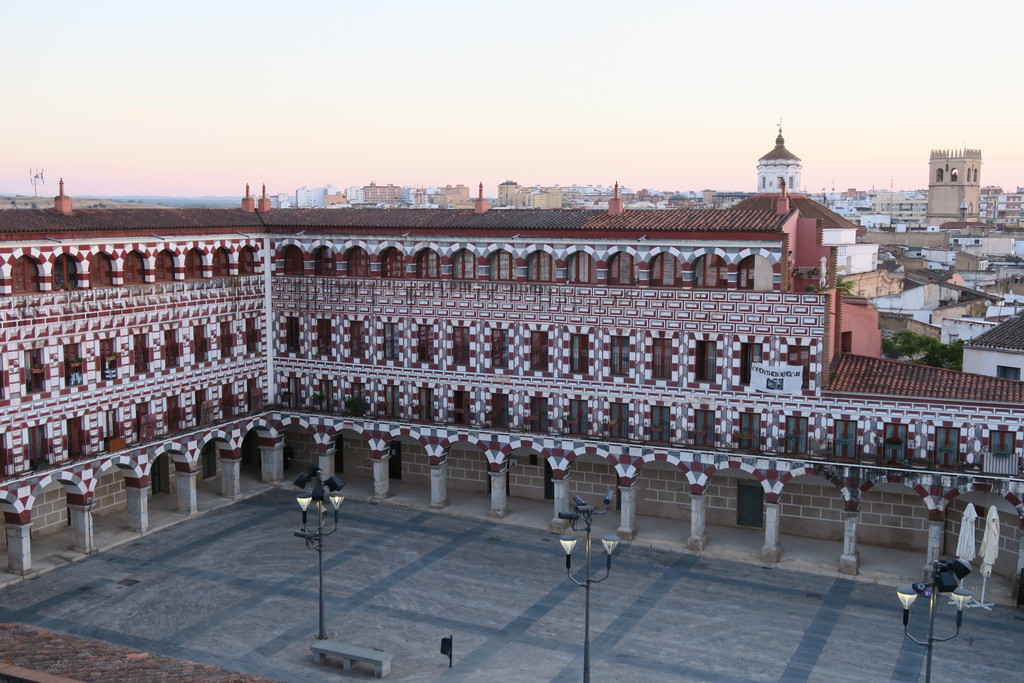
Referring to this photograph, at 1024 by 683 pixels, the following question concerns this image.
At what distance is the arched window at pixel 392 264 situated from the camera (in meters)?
48.7

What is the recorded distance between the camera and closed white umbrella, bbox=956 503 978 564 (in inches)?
1452

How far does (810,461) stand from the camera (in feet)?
134

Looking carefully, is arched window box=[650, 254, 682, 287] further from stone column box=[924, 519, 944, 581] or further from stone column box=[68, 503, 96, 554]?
stone column box=[68, 503, 96, 554]

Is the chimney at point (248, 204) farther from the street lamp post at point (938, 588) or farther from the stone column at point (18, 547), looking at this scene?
the street lamp post at point (938, 588)

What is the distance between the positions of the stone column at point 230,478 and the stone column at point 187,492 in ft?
8.14

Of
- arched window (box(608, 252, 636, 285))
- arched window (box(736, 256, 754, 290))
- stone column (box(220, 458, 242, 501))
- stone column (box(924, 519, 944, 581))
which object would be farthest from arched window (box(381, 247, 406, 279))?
stone column (box(924, 519, 944, 581))

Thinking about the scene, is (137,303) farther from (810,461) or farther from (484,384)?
(810,461)

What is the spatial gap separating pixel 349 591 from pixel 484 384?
11.9 meters

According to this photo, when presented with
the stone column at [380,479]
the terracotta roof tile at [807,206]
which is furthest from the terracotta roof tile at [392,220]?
the terracotta roof tile at [807,206]

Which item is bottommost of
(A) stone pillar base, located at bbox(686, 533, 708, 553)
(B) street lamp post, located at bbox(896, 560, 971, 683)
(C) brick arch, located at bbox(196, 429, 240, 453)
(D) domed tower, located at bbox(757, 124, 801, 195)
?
Result: (A) stone pillar base, located at bbox(686, 533, 708, 553)

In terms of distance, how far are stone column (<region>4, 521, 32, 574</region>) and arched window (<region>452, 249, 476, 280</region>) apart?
65.9ft

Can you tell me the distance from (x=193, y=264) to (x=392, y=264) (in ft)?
29.1

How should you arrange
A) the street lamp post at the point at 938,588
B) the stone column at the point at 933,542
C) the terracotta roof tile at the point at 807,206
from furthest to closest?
the terracotta roof tile at the point at 807,206 → the stone column at the point at 933,542 → the street lamp post at the point at 938,588

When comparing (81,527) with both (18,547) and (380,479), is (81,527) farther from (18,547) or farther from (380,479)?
(380,479)
